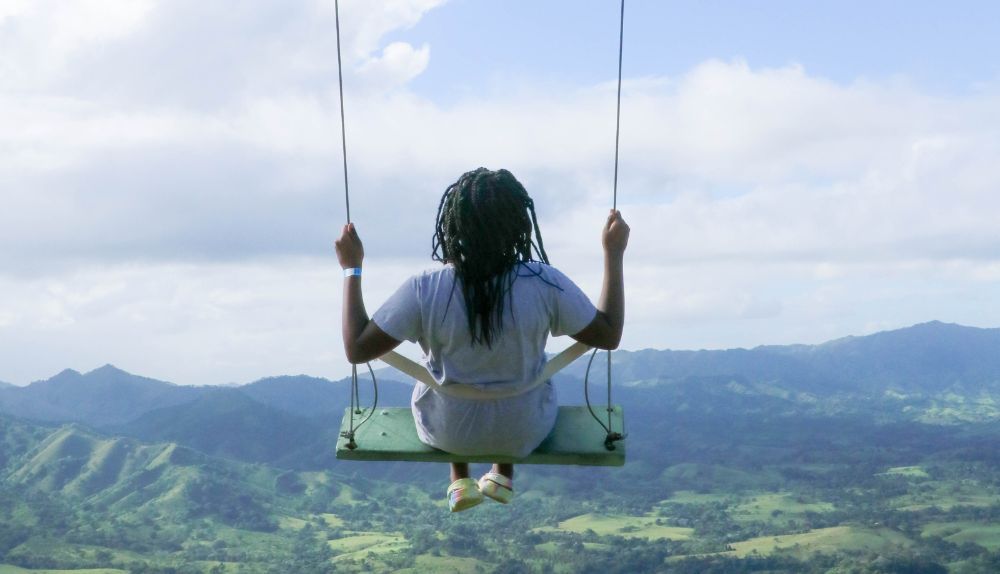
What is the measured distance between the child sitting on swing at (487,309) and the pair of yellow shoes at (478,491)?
250 mm

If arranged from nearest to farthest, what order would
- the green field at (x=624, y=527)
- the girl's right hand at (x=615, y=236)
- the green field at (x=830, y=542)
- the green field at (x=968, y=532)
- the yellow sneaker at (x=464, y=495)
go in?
the girl's right hand at (x=615, y=236), the yellow sneaker at (x=464, y=495), the green field at (x=830, y=542), the green field at (x=968, y=532), the green field at (x=624, y=527)

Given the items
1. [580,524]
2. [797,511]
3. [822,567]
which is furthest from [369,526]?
[822,567]

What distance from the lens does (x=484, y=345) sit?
4.68 metres

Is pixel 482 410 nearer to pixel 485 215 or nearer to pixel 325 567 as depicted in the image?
pixel 485 215

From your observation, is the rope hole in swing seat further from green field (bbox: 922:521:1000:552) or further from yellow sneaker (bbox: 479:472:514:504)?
green field (bbox: 922:521:1000:552)

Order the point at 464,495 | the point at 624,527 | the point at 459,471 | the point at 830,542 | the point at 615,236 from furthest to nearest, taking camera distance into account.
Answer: the point at 624,527
the point at 830,542
the point at 459,471
the point at 464,495
the point at 615,236

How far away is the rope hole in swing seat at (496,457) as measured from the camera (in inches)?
201

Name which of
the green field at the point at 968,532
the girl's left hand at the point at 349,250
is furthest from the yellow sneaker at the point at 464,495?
the green field at the point at 968,532

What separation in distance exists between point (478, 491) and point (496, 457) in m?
0.19

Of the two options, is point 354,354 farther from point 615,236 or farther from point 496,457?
point 615,236

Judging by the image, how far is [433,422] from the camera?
16.5ft

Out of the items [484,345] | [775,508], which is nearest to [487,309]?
[484,345]

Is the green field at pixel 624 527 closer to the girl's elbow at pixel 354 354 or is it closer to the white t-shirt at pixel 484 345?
the white t-shirt at pixel 484 345

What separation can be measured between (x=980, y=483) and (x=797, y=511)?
40.3 metres
